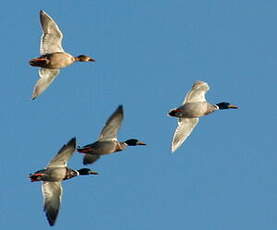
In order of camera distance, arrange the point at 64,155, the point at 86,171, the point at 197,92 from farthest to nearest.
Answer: the point at 197,92
the point at 86,171
the point at 64,155

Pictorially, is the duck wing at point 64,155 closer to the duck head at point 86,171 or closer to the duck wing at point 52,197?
the duck wing at point 52,197

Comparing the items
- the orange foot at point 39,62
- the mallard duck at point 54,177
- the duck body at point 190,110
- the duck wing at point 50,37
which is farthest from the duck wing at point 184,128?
the orange foot at point 39,62

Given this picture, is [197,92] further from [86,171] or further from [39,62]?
[39,62]

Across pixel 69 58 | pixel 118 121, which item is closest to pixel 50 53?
pixel 69 58

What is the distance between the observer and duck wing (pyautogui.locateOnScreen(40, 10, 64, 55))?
47625mm

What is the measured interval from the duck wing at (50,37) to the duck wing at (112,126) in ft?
11.9

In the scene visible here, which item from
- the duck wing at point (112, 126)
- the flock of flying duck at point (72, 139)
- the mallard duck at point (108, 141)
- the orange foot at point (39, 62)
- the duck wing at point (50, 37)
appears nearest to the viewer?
the flock of flying duck at point (72, 139)

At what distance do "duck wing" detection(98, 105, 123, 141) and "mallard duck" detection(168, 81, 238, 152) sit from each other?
9.39 ft

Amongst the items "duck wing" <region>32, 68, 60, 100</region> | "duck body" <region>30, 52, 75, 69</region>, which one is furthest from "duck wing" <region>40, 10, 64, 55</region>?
Result: "duck wing" <region>32, 68, 60, 100</region>

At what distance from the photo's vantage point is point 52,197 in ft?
152

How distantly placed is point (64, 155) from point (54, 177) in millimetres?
884

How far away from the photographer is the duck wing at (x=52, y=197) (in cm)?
4607

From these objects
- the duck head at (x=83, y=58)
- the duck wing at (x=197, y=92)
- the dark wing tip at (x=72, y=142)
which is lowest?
the dark wing tip at (x=72, y=142)

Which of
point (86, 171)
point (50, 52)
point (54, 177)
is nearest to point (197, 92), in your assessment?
point (86, 171)
